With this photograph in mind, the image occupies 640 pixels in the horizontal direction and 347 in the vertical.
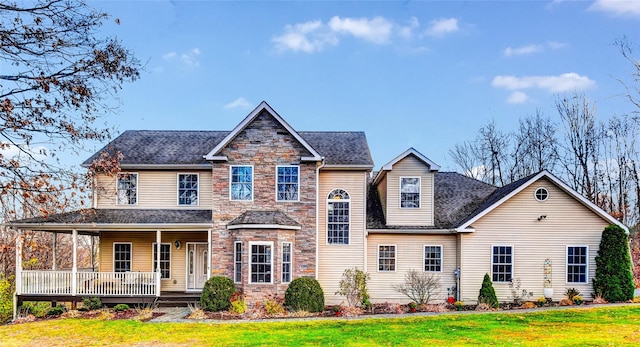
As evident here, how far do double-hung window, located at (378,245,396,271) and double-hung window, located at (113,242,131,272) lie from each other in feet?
37.5

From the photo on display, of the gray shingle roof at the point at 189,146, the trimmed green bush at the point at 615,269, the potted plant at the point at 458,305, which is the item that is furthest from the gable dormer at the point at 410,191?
the trimmed green bush at the point at 615,269

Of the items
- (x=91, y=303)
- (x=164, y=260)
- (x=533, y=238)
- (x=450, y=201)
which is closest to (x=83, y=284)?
(x=91, y=303)

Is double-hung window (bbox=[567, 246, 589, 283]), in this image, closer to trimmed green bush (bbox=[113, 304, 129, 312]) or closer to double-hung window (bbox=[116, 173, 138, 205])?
trimmed green bush (bbox=[113, 304, 129, 312])

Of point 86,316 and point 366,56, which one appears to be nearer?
point 86,316

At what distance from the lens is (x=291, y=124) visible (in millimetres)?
20812

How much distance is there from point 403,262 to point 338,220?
3452 mm

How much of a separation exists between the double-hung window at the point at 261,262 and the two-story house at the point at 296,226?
6 cm

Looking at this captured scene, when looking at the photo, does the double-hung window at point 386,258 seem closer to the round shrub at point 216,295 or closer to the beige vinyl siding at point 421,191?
the beige vinyl siding at point 421,191

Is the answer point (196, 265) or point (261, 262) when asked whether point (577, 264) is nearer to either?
point (261, 262)

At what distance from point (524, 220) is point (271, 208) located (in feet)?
35.3

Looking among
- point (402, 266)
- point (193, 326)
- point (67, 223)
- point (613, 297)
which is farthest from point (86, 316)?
point (613, 297)

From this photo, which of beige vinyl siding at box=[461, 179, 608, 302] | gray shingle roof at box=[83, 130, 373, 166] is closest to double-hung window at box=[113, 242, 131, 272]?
gray shingle roof at box=[83, 130, 373, 166]

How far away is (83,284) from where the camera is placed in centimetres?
2019

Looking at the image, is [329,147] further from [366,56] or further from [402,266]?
[402,266]
